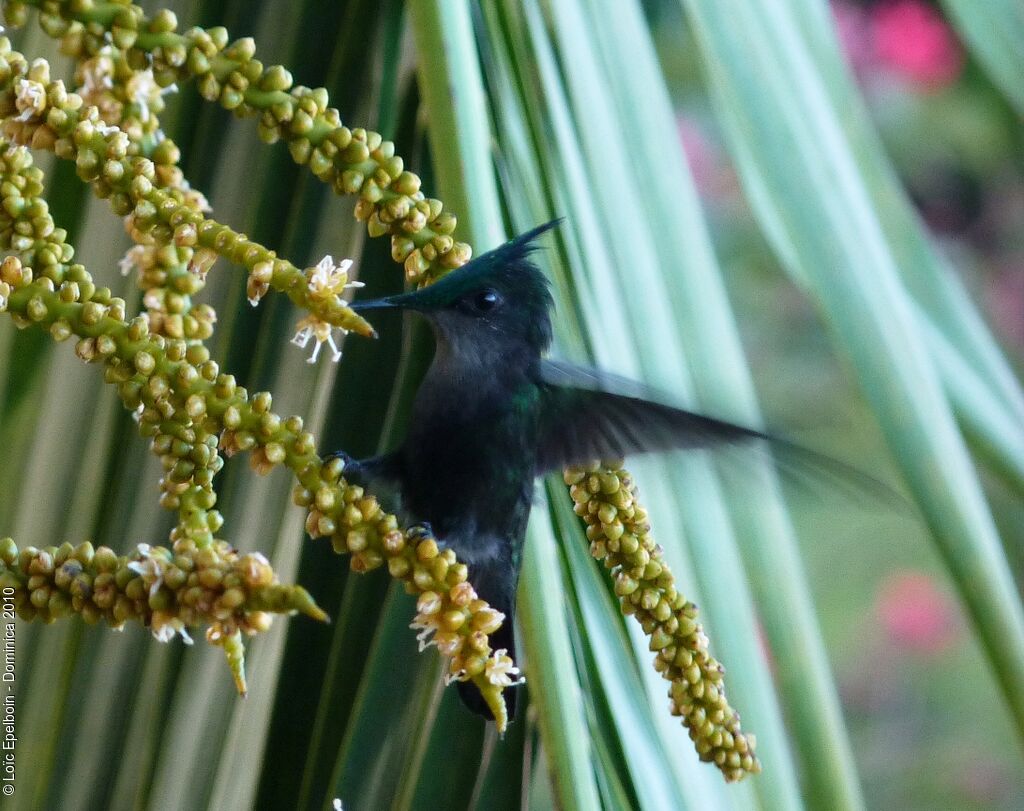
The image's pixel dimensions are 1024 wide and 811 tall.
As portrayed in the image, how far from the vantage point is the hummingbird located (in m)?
0.49

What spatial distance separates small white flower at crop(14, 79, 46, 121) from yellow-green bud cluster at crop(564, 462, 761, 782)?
0.23 metres

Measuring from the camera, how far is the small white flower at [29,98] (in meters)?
0.31

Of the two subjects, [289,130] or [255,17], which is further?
[255,17]

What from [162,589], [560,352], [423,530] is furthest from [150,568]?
[560,352]

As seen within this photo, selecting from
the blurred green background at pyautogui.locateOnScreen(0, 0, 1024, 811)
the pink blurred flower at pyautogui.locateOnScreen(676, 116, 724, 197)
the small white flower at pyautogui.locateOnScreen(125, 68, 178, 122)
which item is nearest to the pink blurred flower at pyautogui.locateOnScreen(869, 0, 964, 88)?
the pink blurred flower at pyautogui.locateOnScreen(676, 116, 724, 197)

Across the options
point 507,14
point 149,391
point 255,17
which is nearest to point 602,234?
point 507,14

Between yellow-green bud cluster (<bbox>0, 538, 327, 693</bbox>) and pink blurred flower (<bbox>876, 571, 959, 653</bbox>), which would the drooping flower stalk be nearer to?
yellow-green bud cluster (<bbox>0, 538, 327, 693</bbox>)

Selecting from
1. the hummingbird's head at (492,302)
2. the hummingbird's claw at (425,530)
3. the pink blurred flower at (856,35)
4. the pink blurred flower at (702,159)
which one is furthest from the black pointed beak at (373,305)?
the pink blurred flower at (856,35)

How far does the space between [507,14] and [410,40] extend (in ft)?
0.22

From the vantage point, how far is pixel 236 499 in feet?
1.96

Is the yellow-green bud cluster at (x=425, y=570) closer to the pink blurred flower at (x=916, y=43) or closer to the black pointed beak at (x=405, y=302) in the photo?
the black pointed beak at (x=405, y=302)

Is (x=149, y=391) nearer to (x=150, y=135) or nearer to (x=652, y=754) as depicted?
(x=150, y=135)

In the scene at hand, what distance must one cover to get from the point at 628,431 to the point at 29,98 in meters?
0.28

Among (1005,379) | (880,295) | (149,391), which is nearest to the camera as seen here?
(149,391)
